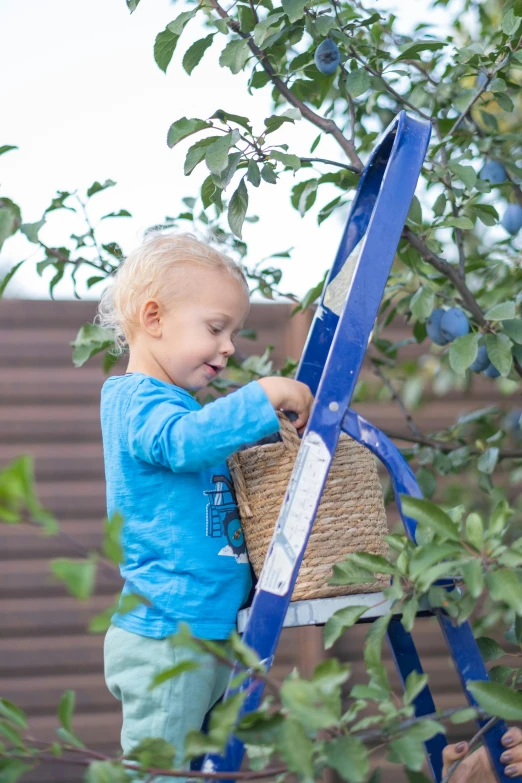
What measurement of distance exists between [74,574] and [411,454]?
1382 millimetres

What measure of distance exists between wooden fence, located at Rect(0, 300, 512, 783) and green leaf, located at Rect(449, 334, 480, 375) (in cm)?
115

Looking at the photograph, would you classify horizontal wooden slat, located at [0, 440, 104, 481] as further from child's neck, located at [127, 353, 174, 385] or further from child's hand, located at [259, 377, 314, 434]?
child's hand, located at [259, 377, 314, 434]

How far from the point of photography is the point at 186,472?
4.17 ft

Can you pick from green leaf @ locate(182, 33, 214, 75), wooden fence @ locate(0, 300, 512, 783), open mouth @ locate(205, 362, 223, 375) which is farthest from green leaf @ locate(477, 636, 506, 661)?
wooden fence @ locate(0, 300, 512, 783)

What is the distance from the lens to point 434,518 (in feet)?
3.12

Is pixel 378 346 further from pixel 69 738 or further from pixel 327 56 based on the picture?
pixel 69 738

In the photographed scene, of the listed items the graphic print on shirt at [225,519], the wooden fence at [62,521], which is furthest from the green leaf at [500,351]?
the wooden fence at [62,521]

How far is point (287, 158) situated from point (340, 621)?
699mm

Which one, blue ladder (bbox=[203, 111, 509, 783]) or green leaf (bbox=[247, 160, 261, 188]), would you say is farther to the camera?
green leaf (bbox=[247, 160, 261, 188])

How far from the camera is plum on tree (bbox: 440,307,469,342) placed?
167cm

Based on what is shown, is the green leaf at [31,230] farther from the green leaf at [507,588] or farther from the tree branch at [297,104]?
the green leaf at [507,588]

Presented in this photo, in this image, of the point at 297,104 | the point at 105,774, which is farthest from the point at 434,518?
the point at 297,104

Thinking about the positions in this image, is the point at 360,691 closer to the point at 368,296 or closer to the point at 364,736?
the point at 364,736

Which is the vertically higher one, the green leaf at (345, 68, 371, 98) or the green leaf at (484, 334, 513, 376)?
the green leaf at (345, 68, 371, 98)
